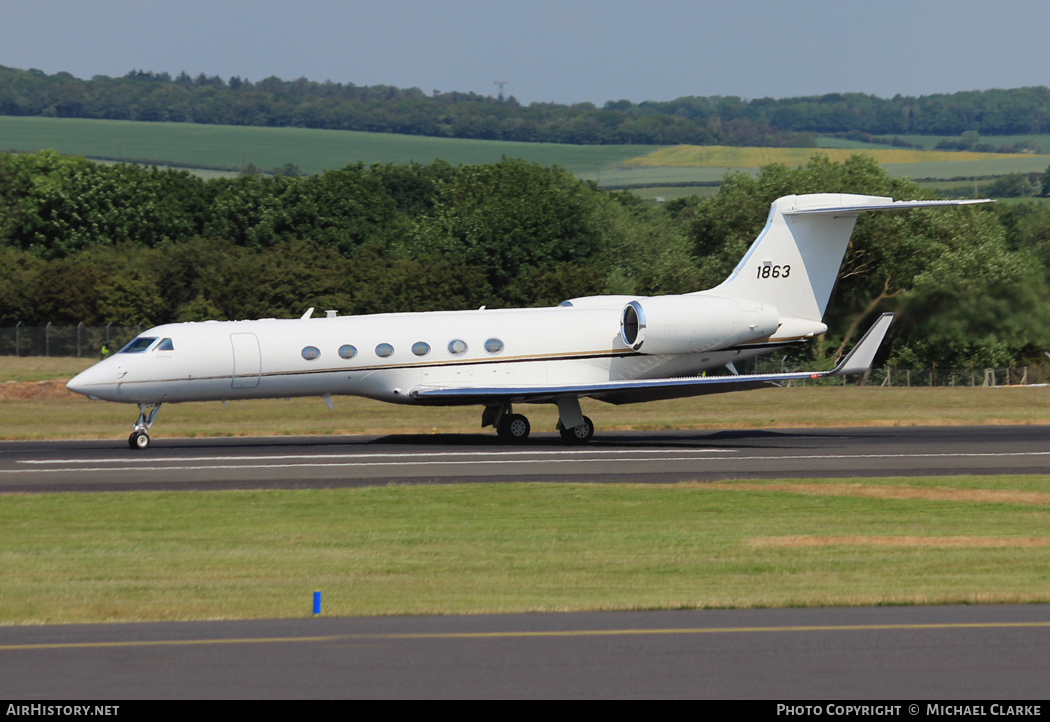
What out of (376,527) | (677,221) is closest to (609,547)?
(376,527)

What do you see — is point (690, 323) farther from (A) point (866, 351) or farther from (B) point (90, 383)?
(B) point (90, 383)

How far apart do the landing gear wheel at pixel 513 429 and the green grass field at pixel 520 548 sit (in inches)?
368

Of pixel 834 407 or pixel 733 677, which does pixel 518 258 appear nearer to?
pixel 834 407

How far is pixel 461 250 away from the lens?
86375 millimetres

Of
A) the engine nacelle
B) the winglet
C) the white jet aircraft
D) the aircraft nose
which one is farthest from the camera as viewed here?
the engine nacelle

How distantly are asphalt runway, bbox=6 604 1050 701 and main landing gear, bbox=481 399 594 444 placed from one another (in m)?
20.2

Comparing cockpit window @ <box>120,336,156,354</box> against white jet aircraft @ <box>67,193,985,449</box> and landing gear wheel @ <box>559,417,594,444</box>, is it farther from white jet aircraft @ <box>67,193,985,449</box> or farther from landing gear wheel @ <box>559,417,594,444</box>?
landing gear wheel @ <box>559,417,594,444</box>

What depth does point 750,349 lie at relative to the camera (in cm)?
3334

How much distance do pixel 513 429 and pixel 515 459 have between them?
4334 mm

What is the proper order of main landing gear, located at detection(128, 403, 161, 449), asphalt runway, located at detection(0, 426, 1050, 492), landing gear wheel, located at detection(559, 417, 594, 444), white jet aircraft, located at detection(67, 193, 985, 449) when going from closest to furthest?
asphalt runway, located at detection(0, 426, 1050, 492) → white jet aircraft, located at detection(67, 193, 985, 449) → main landing gear, located at detection(128, 403, 161, 449) → landing gear wheel, located at detection(559, 417, 594, 444)

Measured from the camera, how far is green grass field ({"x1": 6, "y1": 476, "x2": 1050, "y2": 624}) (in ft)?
41.8

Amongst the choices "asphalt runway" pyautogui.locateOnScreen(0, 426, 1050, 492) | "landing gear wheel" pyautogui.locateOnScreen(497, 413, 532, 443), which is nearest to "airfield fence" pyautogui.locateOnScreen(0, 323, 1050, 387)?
"asphalt runway" pyautogui.locateOnScreen(0, 426, 1050, 492)

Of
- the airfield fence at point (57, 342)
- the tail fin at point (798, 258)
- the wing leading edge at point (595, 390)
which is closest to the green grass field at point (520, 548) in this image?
the wing leading edge at point (595, 390)

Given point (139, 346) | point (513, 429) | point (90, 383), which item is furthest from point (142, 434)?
point (513, 429)
